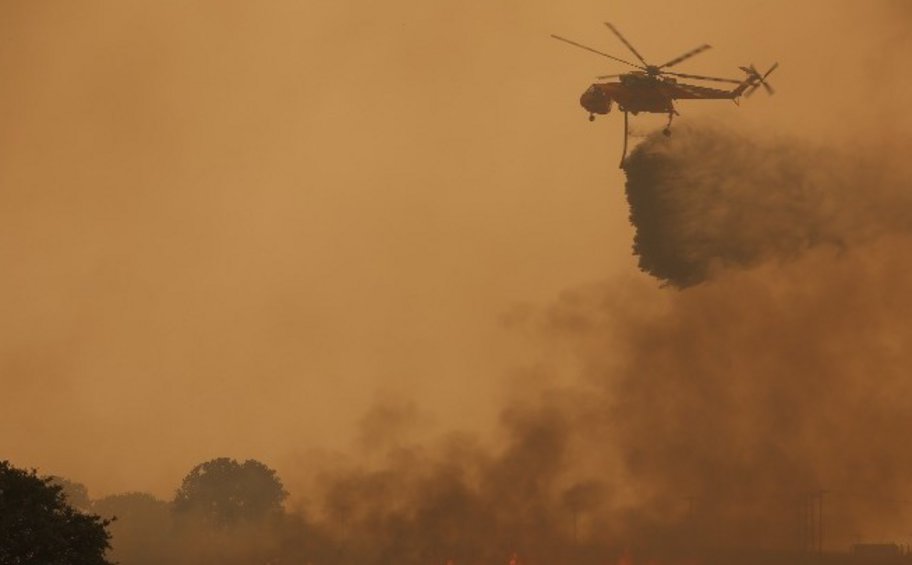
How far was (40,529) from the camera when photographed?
73.6 metres

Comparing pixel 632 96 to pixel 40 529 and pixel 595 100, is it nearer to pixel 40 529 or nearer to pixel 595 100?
pixel 595 100

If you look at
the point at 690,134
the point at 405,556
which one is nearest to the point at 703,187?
Answer: the point at 690,134

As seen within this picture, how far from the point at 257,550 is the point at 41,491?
12368 centimetres

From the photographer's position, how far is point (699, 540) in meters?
155

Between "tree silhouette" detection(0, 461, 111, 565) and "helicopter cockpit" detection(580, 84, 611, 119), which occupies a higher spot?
"helicopter cockpit" detection(580, 84, 611, 119)

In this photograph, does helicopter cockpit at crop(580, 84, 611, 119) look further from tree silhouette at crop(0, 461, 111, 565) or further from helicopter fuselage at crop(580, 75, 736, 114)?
tree silhouette at crop(0, 461, 111, 565)

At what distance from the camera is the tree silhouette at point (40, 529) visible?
73.0 meters

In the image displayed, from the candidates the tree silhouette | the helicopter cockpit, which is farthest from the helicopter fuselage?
the tree silhouette

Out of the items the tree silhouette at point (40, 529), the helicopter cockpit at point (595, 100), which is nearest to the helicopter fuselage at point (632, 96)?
the helicopter cockpit at point (595, 100)

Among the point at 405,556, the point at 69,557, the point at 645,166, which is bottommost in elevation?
the point at 69,557

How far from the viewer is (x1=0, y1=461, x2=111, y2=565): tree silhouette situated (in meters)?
73.0

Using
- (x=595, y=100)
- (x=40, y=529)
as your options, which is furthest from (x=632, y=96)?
(x=40, y=529)

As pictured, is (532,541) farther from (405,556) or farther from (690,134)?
(690,134)

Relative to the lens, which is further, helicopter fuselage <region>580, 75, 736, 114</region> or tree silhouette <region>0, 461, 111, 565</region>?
helicopter fuselage <region>580, 75, 736, 114</region>
